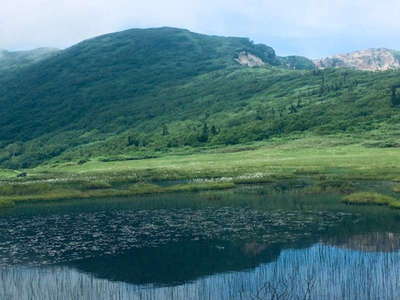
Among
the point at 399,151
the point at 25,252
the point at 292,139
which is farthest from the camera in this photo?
the point at 292,139

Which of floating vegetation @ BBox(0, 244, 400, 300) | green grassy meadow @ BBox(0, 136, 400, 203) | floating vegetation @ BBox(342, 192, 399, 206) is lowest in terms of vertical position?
floating vegetation @ BBox(0, 244, 400, 300)

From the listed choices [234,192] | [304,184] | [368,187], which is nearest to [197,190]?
[234,192]

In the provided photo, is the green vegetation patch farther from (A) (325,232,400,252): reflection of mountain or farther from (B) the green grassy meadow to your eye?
(A) (325,232,400,252): reflection of mountain

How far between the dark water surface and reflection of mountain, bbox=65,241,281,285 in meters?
0.08

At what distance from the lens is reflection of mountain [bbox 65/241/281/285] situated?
39.2 m

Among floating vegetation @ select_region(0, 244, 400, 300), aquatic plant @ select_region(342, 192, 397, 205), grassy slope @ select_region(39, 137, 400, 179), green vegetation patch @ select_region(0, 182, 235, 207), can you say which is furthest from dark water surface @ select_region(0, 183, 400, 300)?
grassy slope @ select_region(39, 137, 400, 179)

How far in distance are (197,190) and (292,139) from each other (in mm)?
117920

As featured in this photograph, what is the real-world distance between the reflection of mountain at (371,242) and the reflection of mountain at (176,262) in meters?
6.11

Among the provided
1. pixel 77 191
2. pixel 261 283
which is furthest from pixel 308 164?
pixel 261 283

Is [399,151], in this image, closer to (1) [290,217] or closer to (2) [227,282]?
(1) [290,217]

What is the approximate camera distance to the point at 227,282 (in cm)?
3641

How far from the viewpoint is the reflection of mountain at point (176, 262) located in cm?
3916

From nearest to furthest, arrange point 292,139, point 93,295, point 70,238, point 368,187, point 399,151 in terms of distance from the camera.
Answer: point 93,295 < point 70,238 < point 368,187 < point 399,151 < point 292,139

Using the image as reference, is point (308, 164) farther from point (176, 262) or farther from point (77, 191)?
point (176, 262)
